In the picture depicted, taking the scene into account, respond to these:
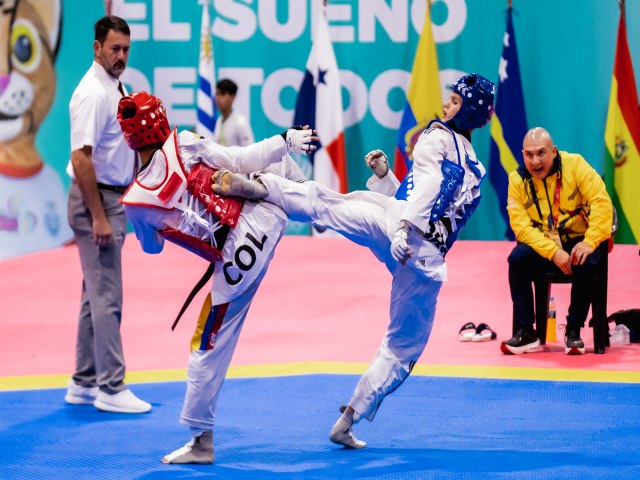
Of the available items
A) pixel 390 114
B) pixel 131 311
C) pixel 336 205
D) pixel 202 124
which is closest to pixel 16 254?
pixel 202 124

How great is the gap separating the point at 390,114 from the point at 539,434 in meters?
7.43

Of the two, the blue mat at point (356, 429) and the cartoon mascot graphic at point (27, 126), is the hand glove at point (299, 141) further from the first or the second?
the cartoon mascot graphic at point (27, 126)

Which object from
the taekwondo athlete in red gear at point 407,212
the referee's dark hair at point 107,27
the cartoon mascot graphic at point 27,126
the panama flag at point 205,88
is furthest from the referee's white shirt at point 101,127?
the panama flag at point 205,88

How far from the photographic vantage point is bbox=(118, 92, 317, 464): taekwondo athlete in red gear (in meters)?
4.12

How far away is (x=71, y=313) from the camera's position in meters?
7.71

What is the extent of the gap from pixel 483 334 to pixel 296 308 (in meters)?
1.68

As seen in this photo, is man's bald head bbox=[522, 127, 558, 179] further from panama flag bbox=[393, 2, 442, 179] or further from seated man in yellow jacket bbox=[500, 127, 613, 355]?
panama flag bbox=[393, 2, 442, 179]

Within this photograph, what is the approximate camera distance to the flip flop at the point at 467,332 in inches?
261

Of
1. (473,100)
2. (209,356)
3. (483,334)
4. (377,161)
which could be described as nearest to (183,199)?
(209,356)

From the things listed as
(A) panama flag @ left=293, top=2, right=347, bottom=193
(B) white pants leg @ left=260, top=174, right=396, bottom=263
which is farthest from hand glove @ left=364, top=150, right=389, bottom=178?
(A) panama flag @ left=293, top=2, right=347, bottom=193

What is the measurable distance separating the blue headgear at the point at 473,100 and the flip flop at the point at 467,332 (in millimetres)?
2455

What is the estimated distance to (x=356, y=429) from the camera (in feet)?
15.9

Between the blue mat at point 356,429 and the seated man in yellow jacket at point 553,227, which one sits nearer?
the blue mat at point 356,429

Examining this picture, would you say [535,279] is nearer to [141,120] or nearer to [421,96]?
[141,120]
